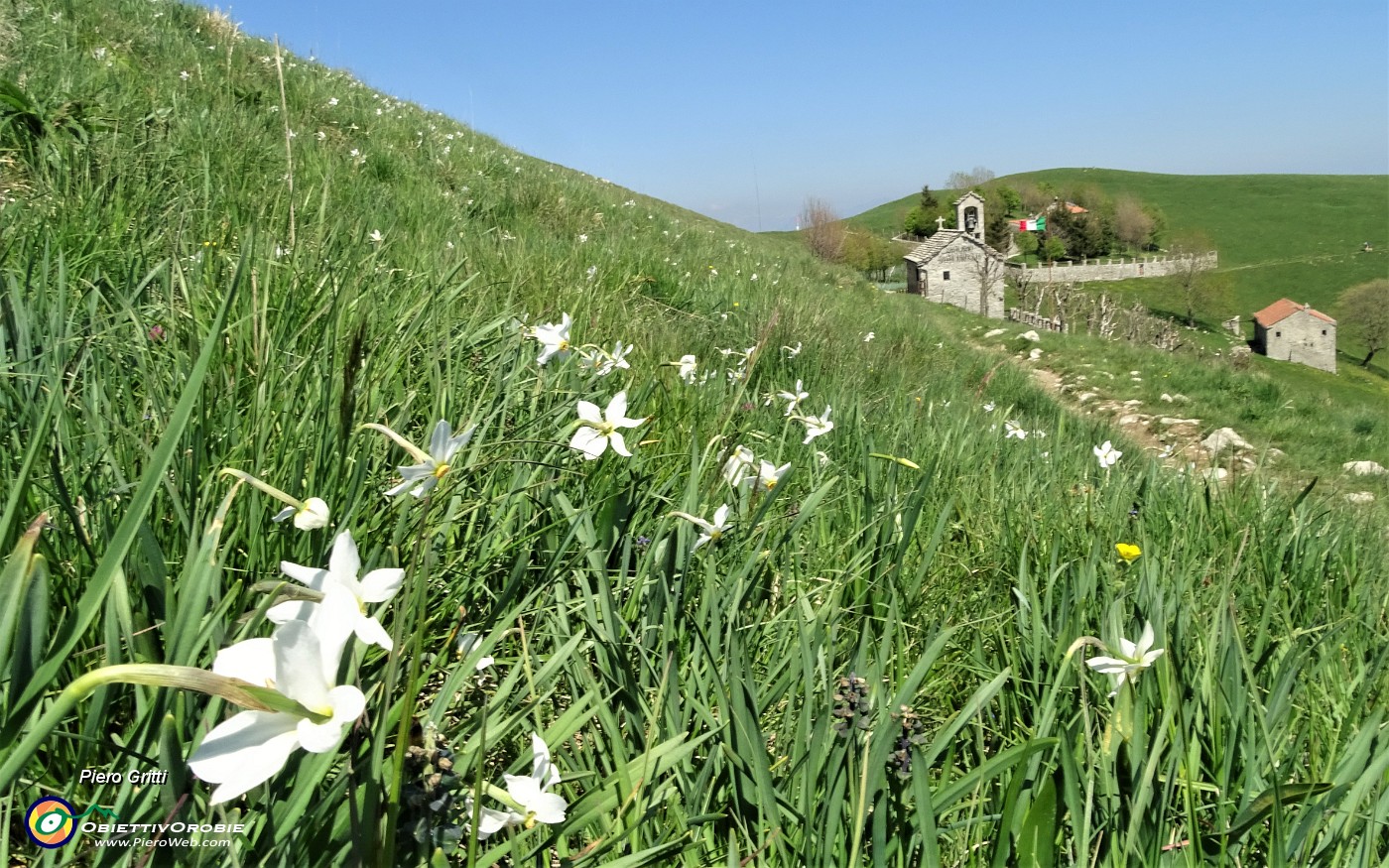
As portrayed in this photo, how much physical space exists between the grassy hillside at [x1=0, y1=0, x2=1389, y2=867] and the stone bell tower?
3000 inches

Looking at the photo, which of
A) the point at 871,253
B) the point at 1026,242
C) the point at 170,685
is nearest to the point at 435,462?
the point at 170,685

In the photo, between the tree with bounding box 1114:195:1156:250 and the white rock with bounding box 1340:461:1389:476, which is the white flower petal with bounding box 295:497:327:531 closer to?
the white rock with bounding box 1340:461:1389:476

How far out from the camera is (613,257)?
5809 millimetres

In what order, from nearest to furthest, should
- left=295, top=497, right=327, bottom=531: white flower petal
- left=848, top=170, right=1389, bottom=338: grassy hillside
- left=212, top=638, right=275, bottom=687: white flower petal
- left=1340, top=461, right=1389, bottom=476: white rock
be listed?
left=212, top=638, right=275, bottom=687: white flower petal, left=295, top=497, right=327, bottom=531: white flower petal, left=1340, top=461, right=1389, bottom=476: white rock, left=848, top=170, right=1389, bottom=338: grassy hillside

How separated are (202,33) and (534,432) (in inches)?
382

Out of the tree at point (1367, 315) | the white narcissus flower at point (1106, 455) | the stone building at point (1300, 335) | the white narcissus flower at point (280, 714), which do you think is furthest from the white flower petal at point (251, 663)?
the tree at point (1367, 315)

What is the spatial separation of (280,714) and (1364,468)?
13.1m

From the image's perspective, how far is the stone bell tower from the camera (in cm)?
7381

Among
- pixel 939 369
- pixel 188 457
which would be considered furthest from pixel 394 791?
pixel 939 369

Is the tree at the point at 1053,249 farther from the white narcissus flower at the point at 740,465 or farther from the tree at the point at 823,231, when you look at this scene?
the white narcissus flower at the point at 740,465

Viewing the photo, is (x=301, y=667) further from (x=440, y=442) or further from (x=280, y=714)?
(x=440, y=442)

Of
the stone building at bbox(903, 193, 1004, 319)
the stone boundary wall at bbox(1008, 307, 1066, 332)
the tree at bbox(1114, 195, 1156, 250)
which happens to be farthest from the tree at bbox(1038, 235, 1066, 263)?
the stone boundary wall at bbox(1008, 307, 1066, 332)

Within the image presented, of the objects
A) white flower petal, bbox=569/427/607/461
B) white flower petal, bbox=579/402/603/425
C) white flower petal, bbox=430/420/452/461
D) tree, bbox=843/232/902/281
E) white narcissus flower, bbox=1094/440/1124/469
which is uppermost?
tree, bbox=843/232/902/281

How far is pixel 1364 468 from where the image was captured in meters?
10.4
